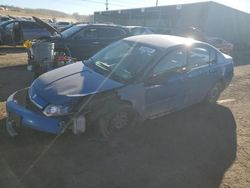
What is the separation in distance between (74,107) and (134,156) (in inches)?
46.1

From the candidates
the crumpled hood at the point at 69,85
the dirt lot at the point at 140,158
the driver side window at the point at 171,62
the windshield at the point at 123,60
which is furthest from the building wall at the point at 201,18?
the crumpled hood at the point at 69,85

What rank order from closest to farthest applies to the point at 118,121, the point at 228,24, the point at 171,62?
1. the point at 118,121
2. the point at 171,62
3. the point at 228,24

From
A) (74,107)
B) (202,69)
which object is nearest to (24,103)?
(74,107)

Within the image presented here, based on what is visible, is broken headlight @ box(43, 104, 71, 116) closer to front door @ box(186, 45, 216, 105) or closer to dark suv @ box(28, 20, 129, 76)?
front door @ box(186, 45, 216, 105)

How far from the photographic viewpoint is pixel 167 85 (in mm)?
5688

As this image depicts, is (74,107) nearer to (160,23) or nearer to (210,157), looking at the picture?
(210,157)

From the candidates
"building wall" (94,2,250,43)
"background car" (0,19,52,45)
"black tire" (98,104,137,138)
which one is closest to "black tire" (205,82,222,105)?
"black tire" (98,104,137,138)

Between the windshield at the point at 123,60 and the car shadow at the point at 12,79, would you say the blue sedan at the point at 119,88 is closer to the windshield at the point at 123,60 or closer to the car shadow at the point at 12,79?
the windshield at the point at 123,60

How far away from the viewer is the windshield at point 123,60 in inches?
214

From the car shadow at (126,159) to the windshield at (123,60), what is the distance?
107cm

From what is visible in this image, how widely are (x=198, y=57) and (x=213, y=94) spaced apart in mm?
1212

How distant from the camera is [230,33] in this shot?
32.4 meters

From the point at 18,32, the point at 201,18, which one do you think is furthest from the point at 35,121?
the point at 201,18

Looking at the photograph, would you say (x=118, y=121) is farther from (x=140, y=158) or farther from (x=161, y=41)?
(x=161, y=41)
